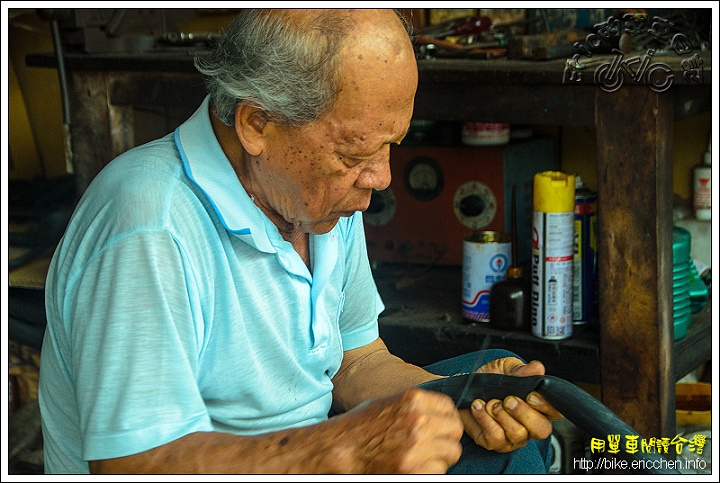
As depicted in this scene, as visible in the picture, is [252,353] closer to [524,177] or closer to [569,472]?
[569,472]

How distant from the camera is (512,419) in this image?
4.89ft

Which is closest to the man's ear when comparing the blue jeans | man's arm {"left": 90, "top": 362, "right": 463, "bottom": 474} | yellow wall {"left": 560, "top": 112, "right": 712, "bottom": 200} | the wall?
man's arm {"left": 90, "top": 362, "right": 463, "bottom": 474}

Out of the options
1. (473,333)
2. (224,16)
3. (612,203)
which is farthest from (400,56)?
(224,16)

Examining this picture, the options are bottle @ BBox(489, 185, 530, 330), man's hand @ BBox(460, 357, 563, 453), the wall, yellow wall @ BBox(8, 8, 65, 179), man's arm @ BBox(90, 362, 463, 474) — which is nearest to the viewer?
man's arm @ BBox(90, 362, 463, 474)

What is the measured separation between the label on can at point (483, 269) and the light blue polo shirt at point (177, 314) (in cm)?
78

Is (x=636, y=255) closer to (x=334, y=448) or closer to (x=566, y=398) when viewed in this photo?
(x=566, y=398)

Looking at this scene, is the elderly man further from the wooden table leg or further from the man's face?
the wooden table leg

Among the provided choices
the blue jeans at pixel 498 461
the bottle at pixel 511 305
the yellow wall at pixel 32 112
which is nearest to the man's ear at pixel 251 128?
the blue jeans at pixel 498 461

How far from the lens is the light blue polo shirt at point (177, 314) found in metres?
1.20

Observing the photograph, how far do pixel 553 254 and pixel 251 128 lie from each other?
3.44ft

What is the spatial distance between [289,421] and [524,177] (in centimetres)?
147

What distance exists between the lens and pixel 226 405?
4.66ft

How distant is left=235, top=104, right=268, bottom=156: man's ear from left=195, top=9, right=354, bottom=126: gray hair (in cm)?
2

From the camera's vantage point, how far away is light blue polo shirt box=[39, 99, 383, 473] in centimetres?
120
